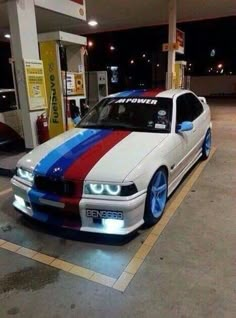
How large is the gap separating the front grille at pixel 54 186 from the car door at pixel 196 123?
7.04 ft

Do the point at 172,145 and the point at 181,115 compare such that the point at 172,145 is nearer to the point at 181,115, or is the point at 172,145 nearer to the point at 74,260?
the point at 181,115

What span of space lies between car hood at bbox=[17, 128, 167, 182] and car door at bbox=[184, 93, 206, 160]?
1074 mm

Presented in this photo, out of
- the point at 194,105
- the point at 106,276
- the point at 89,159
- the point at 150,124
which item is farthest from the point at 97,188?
the point at 194,105

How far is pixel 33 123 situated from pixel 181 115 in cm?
298

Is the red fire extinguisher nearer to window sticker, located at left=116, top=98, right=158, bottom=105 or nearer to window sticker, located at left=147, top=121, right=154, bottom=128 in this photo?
window sticker, located at left=116, top=98, right=158, bottom=105

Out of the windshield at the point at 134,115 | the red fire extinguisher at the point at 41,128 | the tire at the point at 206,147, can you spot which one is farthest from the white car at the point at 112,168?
the red fire extinguisher at the point at 41,128

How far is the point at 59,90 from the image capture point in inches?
267

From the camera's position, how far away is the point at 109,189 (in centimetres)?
270

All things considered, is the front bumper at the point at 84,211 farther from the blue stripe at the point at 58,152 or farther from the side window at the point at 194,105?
the side window at the point at 194,105

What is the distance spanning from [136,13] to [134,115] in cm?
811

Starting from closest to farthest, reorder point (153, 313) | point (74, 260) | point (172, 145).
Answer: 1. point (153, 313)
2. point (74, 260)
3. point (172, 145)

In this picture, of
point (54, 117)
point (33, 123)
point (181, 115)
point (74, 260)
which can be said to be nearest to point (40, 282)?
point (74, 260)

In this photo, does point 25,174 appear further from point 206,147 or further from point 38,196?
point 206,147

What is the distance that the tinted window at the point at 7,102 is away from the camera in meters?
6.44
